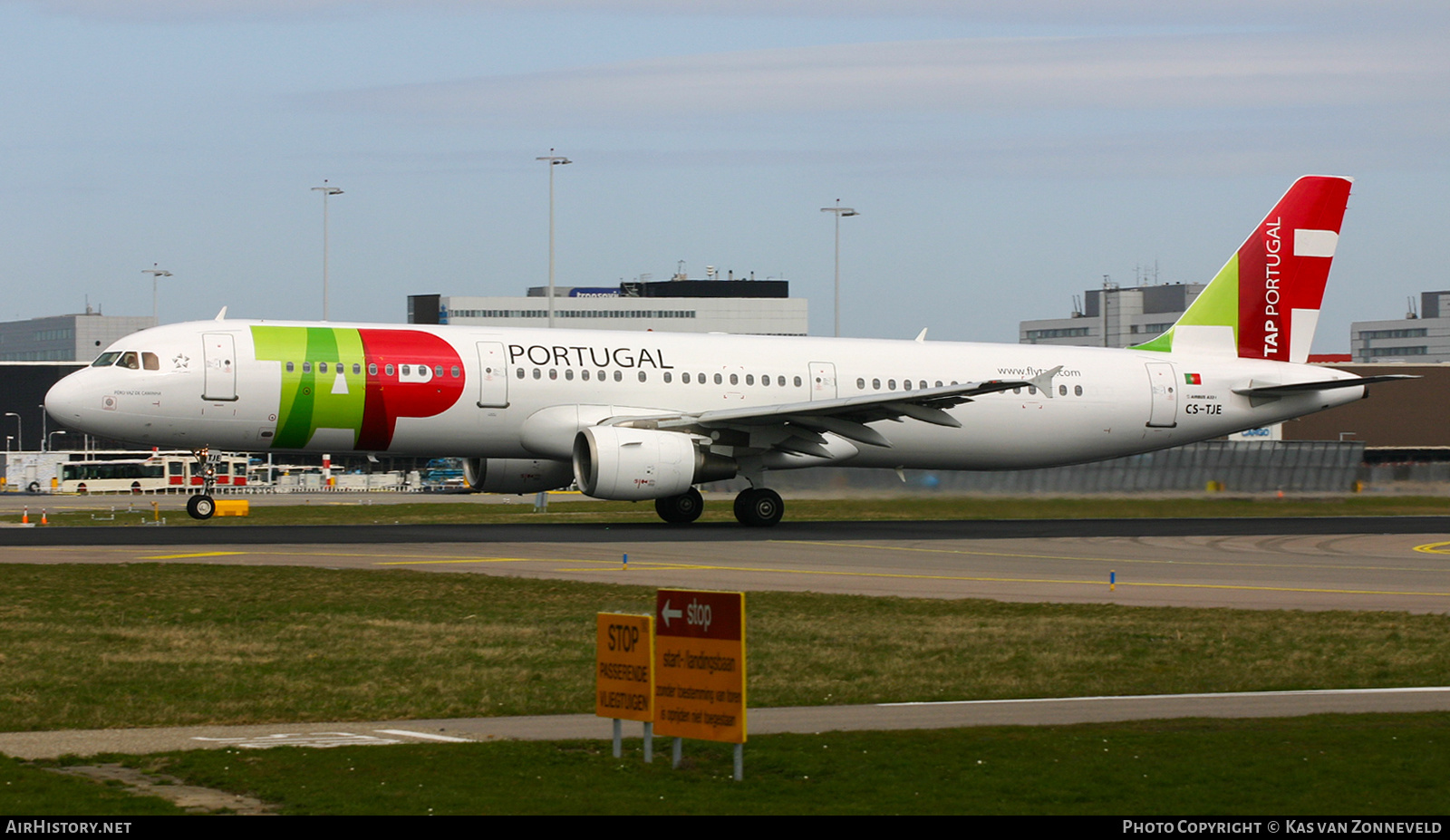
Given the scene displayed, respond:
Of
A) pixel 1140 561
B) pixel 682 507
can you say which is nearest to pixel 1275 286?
pixel 1140 561

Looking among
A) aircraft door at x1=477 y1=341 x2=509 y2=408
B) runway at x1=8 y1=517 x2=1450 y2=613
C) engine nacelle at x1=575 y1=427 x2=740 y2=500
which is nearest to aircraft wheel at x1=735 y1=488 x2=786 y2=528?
runway at x1=8 y1=517 x2=1450 y2=613

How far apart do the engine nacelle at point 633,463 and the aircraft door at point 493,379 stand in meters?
1.86

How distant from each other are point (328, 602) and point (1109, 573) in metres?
12.3

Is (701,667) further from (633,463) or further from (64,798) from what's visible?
(633,463)

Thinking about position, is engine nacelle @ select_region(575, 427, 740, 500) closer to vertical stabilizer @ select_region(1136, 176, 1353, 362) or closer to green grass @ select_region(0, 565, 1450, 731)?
green grass @ select_region(0, 565, 1450, 731)

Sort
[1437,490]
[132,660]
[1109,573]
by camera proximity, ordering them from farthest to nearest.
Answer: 1. [1437,490]
2. [1109,573]
3. [132,660]

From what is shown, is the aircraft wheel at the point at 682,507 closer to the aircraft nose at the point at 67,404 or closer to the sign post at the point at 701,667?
the aircraft nose at the point at 67,404

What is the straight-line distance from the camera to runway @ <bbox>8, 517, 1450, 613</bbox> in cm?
2298

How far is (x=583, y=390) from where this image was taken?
3391 cm

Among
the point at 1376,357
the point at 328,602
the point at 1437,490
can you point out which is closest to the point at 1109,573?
the point at 328,602

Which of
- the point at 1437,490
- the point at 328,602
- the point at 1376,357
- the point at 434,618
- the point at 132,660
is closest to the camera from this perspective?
the point at 132,660

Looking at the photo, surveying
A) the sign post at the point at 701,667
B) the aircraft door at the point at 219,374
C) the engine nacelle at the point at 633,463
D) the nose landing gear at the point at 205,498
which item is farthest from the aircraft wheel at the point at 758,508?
the sign post at the point at 701,667

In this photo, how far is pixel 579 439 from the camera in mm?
32719

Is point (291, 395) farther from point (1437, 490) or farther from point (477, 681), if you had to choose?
point (1437, 490)
